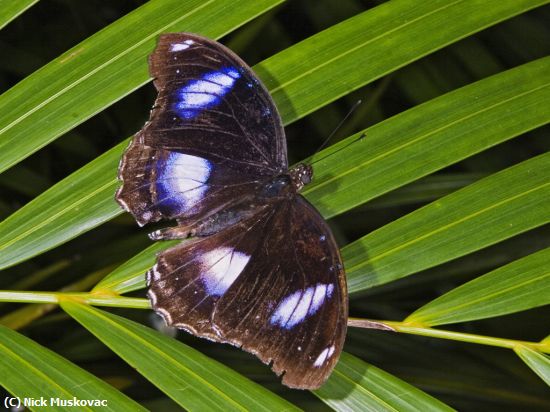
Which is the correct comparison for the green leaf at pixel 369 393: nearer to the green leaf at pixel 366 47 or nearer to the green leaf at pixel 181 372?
the green leaf at pixel 181 372

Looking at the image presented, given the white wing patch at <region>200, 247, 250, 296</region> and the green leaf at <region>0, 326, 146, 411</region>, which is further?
the white wing patch at <region>200, 247, 250, 296</region>

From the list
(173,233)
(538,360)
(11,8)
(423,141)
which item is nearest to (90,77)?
(11,8)

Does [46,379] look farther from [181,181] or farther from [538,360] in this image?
[538,360]

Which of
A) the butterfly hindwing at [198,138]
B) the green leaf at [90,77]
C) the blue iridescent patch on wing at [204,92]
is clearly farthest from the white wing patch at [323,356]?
the green leaf at [90,77]

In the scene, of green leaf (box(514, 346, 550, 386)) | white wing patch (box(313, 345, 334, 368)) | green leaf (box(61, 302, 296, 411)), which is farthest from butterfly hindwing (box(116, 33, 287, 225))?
green leaf (box(514, 346, 550, 386))

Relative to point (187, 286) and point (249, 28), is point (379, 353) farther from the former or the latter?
point (249, 28)

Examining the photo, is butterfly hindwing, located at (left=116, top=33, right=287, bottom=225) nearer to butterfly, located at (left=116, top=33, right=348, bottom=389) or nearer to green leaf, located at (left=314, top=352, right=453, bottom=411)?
butterfly, located at (left=116, top=33, right=348, bottom=389)
